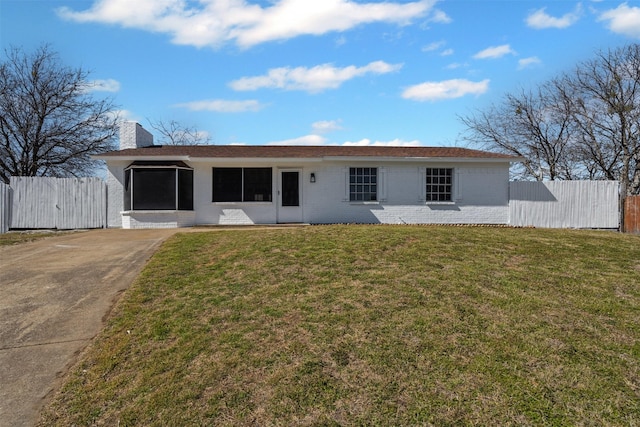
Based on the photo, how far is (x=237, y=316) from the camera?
4.89m

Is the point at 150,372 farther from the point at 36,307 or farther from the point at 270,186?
the point at 270,186

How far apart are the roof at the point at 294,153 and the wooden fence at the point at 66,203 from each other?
150 centimetres

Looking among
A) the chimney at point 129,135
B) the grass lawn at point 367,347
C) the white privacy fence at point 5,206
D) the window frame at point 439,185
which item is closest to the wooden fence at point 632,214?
the window frame at point 439,185

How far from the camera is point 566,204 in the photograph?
16.2 metres

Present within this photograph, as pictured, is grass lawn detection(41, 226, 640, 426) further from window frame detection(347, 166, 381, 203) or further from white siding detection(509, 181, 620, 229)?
white siding detection(509, 181, 620, 229)

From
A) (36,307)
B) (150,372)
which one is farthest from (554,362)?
(36,307)

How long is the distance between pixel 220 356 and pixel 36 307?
11.1 ft

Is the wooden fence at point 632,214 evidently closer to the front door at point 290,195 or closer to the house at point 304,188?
the house at point 304,188

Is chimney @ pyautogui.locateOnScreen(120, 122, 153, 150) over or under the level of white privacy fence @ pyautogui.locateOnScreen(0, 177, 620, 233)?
over

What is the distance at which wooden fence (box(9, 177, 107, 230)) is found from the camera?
14.7 meters

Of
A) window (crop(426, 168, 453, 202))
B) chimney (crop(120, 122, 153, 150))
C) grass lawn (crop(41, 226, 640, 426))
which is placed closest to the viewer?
grass lawn (crop(41, 226, 640, 426))

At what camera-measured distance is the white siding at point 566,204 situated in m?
15.9

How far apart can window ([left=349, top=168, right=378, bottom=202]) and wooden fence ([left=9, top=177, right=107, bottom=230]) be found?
9384 millimetres

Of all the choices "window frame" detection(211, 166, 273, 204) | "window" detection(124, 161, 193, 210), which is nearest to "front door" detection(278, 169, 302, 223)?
"window frame" detection(211, 166, 273, 204)
